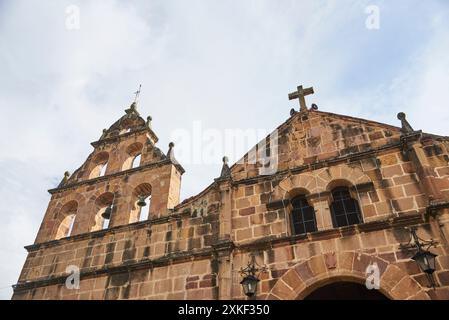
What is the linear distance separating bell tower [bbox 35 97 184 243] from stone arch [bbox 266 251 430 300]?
14.1ft

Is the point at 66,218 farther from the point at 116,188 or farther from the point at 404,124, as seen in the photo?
the point at 404,124

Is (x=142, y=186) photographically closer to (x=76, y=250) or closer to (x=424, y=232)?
(x=76, y=250)

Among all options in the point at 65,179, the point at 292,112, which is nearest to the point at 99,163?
the point at 65,179

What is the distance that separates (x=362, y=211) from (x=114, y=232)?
6.87m

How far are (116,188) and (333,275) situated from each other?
7679 millimetres

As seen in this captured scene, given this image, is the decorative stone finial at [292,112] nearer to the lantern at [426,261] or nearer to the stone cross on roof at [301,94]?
the stone cross on roof at [301,94]

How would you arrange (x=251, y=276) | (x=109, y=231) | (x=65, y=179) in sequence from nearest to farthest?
(x=251, y=276), (x=109, y=231), (x=65, y=179)

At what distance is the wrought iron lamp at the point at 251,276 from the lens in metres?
8.23

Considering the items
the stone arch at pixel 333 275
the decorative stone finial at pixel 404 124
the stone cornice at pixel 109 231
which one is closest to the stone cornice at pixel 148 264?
the stone cornice at pixel 109 231

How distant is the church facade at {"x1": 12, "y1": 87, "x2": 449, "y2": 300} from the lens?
26.7 feet

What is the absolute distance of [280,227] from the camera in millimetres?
9359

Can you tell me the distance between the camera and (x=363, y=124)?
35.0 ft
